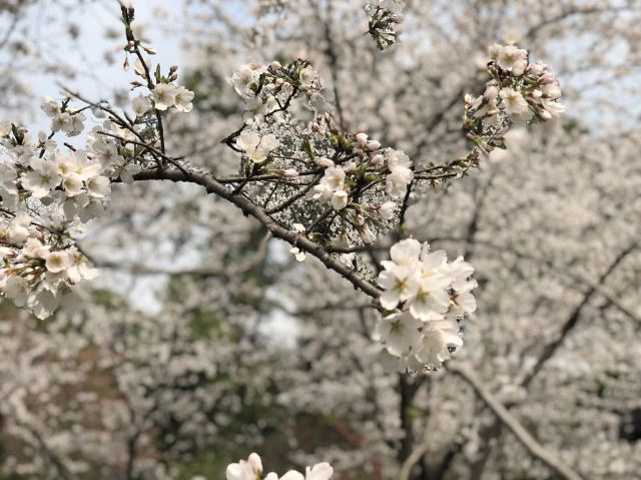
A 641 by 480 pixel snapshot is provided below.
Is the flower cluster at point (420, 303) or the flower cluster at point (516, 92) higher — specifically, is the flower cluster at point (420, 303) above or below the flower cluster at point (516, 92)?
below

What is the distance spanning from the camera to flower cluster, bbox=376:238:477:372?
1.21 metres

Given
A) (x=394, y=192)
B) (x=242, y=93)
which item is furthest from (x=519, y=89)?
(x=242, y=93)

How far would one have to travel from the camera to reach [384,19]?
6.34 feet

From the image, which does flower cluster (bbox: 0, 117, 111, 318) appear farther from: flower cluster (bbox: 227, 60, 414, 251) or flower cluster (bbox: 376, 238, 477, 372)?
flower cluster (bbox: 376, 238, 477, 372)

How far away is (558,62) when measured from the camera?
313 inches

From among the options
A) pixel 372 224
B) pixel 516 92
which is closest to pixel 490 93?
pixel 516 92

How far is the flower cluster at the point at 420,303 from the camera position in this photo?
3.98ft

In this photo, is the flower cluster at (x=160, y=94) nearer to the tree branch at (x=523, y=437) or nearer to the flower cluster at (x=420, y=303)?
the flower cluster at (x=420, y=303)

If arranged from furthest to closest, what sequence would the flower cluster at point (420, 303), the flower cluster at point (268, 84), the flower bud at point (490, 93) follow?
the flower cluster at point (268, 84) → the flower bud at point (490, 93) → the flower cluster at point (420, 303)

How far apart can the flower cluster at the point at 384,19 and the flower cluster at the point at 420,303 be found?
0.90 metres

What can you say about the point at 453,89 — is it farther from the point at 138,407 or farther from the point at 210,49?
the point at 138,407

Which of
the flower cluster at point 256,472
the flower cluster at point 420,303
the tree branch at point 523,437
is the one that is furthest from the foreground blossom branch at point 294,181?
the tree branch at point 523,437

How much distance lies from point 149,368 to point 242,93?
9.60m

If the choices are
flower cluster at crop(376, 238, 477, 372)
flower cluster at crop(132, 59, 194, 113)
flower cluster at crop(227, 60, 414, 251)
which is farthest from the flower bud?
flower cluster at crop(132, 59, 194, 113)
